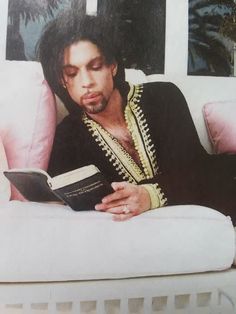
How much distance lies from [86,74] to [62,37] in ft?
0.35

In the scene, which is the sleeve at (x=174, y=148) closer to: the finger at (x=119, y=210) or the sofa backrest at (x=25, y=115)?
the finger at (x=119, y=210)

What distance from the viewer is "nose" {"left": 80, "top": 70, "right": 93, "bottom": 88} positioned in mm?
1129

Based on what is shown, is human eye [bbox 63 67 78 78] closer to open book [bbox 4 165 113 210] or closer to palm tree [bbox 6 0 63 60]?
palm tree [bbox 6 0 63 60]

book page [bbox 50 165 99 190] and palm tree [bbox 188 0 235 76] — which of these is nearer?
book page [bbox 50 165 99 190]

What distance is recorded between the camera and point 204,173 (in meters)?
1.18

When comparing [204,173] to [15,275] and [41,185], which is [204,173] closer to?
[41,185]

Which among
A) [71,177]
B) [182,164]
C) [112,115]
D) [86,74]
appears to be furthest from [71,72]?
[182,164]

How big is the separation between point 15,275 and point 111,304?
23 cm

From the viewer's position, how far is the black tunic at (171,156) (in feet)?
3.67

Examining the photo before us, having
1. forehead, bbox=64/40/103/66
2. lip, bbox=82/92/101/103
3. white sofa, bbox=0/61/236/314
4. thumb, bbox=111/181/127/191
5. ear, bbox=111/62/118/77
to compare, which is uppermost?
forehead, bbox=64/40/103/66

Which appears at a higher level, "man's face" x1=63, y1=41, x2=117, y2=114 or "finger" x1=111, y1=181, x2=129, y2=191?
"man's face" x1=63, y1=41, x2=117, y2=114

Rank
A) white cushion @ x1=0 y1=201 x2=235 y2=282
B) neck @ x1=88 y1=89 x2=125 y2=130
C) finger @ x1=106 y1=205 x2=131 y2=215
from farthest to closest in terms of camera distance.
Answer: neck @ x1=88 y1=89 x2=125 y2=130, finger @ x1=106 y1=205 x2=131 y2=215, white cushion @ x1=0 y1=201 x2=235 y2=282

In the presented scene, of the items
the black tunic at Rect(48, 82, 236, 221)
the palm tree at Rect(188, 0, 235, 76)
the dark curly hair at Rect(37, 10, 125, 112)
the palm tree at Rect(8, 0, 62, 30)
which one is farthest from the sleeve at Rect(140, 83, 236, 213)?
the palm tree at Rect(8, 0, 62, 30)

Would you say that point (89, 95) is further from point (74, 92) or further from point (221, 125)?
point (221, 125)
